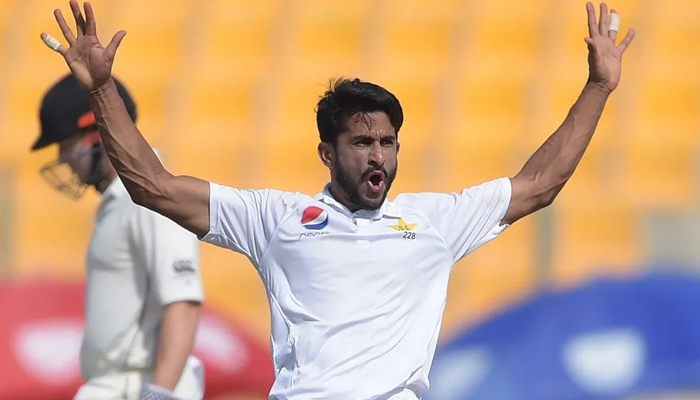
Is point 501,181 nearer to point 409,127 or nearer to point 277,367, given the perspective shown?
point 277,367

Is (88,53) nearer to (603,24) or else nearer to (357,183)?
(357,183)

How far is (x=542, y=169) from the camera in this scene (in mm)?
3455

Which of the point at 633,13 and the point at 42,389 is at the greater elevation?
the point at 633,13

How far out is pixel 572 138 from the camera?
3480 mm

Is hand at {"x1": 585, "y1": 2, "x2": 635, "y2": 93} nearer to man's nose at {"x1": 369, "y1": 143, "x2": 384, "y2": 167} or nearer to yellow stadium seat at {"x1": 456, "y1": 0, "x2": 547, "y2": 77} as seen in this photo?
man's nose at {"x1": 369, "y1": 143, "x2": 384, "y2": 167}

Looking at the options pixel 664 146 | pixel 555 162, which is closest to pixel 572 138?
pixel 555 162

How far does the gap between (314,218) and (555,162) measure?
1.94ft

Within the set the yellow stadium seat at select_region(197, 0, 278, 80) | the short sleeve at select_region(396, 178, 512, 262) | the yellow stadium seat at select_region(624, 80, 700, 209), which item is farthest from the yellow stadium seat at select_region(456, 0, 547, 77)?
the short sleeve at select_region(396, 178, 512, 262)

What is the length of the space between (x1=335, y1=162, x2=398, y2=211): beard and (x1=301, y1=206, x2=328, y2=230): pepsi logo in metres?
0.07

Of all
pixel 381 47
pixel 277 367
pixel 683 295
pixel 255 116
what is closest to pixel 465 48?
pixel 381 47

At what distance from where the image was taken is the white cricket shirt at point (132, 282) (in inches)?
158

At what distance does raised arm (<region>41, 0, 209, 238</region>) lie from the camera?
10.4ft

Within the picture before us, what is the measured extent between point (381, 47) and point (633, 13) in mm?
1559

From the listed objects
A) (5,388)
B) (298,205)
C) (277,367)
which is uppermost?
(298,205)
